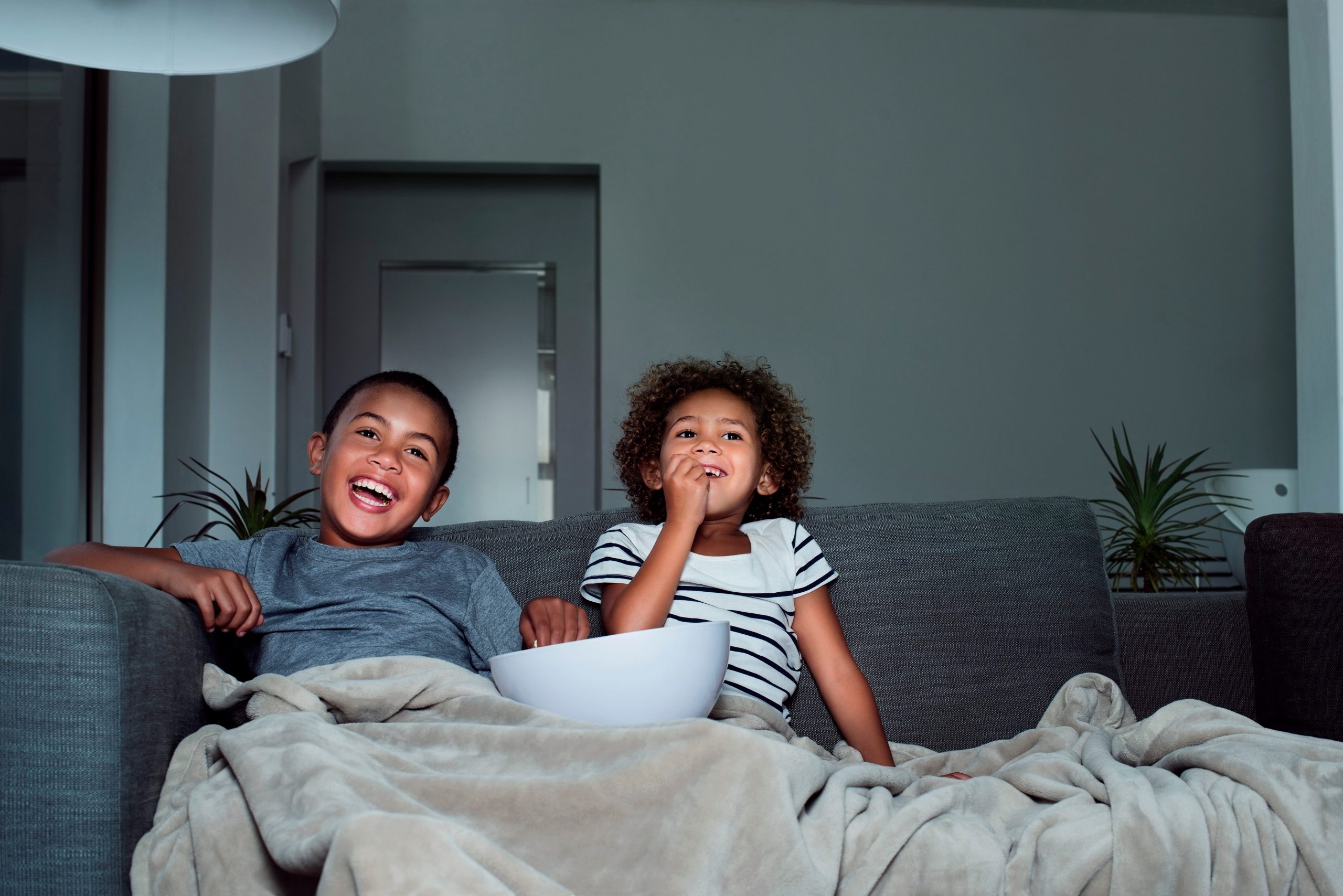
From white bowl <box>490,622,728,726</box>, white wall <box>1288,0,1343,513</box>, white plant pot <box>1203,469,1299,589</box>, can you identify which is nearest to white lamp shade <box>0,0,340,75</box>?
white bowl <box>490,622,728,726</box>

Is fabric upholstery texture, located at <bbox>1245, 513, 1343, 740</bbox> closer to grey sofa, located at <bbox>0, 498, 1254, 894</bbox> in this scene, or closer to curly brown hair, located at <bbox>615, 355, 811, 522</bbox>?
grey sofa, located at <bbox>0, 498, 1254, 894</bbox>

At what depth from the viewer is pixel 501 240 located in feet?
13.3

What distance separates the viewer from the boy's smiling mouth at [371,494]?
141 cm

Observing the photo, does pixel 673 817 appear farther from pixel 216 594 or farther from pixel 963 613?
pixel 963 613

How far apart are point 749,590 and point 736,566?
0.14 feet

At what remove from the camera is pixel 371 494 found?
1424 millimetres

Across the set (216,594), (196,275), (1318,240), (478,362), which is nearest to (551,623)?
(216,594)

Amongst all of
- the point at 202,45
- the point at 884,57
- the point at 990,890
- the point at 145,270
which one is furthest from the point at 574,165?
the point at 990,890

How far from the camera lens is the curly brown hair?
1681 mm

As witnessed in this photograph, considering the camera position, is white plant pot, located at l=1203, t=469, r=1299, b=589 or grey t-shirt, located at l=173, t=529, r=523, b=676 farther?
white plant pot, located at l=1203, t=469, r=1299, b=589

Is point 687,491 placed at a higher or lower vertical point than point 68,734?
higher

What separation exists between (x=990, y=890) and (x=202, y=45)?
1.27 meters

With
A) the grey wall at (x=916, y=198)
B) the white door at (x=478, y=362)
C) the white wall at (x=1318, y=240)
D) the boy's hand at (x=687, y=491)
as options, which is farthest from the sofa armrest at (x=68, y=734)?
the white door at (x=478, y=362)

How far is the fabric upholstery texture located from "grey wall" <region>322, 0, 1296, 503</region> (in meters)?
2.52
